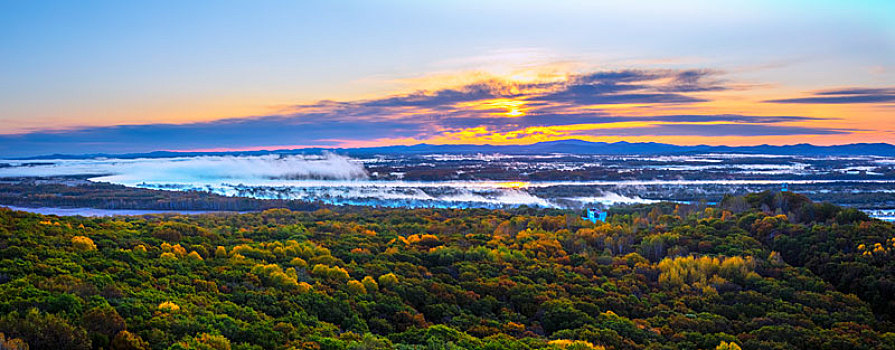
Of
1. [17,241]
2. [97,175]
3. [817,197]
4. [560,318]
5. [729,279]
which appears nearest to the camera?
[17,241]

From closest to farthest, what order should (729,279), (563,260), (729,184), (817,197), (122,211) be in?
1. (729,279)
2. (563,260)
3. (122,211)
4. (817,197)
5. (729,184)

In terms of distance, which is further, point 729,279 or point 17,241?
point 729,279

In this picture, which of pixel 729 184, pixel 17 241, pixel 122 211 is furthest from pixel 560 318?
pixel 729 184

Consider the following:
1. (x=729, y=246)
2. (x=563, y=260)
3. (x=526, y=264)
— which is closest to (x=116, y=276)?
(x=526, y=264)

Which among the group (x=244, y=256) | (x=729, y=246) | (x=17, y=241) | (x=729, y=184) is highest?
(x=17, y=241)

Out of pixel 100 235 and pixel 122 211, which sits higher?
pixel 100 235

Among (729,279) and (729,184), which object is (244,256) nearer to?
(729,279)
